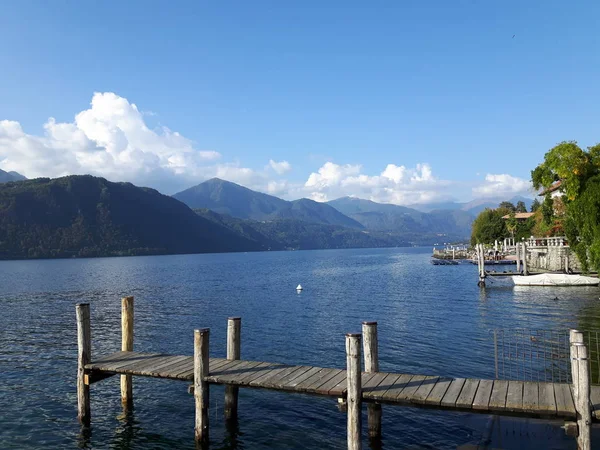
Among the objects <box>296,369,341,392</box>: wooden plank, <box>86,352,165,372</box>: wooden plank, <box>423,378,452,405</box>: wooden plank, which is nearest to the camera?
<box>423,378,452,405</box>: wooden plank

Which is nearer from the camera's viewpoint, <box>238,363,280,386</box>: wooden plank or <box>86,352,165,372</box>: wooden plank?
<box>238,363,280,386</box>: wooden plank

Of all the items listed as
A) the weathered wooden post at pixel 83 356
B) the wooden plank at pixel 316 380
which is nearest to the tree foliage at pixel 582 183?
the wooden plank at pixel 316 380

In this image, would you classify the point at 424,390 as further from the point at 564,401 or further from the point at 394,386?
the point at 564,401

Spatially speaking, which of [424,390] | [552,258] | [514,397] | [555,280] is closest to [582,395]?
[514,397]

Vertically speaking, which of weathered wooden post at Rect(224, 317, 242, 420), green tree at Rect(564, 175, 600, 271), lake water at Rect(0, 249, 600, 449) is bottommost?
lake water at Rect(0, 249, 600, 449)

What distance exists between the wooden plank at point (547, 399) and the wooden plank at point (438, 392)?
234 centimetres

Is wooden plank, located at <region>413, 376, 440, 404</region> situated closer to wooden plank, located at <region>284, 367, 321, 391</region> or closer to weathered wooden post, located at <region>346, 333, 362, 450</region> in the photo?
weathered wooden post, located at <region>346, 333, 362, 450</region>

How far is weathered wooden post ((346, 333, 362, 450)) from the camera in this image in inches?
472

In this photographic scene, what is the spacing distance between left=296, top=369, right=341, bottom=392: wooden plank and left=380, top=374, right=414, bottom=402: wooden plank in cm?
196

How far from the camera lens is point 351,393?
39.7 ft

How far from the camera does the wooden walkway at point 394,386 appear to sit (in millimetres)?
11391

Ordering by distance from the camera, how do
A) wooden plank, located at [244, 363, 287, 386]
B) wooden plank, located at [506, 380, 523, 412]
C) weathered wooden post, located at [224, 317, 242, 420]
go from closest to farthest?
wooden plank, located at [506, 380, 523, 412]
wooden plank, located at [244, 363, 287, 386]
weathered wooden post, located at [224, 317, 242, 420]

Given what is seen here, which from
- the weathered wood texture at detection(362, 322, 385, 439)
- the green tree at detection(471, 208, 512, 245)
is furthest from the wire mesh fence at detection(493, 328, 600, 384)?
the green tree at detection(471, 208, 512, 245)

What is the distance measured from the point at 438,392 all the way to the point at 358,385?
7.33ft
